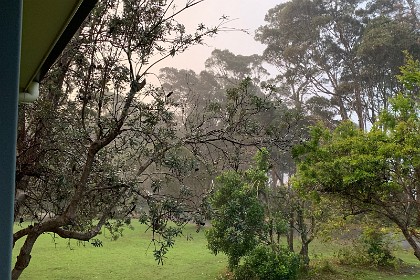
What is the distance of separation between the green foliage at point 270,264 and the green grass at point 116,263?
1.20m

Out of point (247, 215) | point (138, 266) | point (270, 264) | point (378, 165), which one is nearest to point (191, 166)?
point (378, 165)

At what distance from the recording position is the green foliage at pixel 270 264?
556cm

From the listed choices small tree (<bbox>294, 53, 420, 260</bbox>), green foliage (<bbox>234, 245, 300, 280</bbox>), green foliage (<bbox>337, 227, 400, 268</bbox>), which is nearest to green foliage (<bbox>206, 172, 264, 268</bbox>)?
green foliage (<bbox>234, 245, 300, 280</bbox>)

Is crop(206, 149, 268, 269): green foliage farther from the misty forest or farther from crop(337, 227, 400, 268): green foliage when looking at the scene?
crop(337, 227, 400, 268): green foliage

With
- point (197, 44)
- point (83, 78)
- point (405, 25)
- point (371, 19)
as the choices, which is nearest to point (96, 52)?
point (83, 78)

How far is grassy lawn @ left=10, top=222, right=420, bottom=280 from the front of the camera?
6676 mm

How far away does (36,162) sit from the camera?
8.67 feet

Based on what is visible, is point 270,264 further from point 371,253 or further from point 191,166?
point 191,166

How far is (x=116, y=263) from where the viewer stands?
7.50 m

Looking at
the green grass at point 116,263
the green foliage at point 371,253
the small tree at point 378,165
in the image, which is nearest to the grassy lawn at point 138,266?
the green grass at point 116,263

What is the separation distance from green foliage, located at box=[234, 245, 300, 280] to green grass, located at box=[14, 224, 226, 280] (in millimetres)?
1197

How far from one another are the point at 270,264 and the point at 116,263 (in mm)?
3234

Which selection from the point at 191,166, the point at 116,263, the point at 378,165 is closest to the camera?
the point at 191,166

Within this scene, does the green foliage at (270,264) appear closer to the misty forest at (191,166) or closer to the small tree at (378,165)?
the misty forest at (191,166)
